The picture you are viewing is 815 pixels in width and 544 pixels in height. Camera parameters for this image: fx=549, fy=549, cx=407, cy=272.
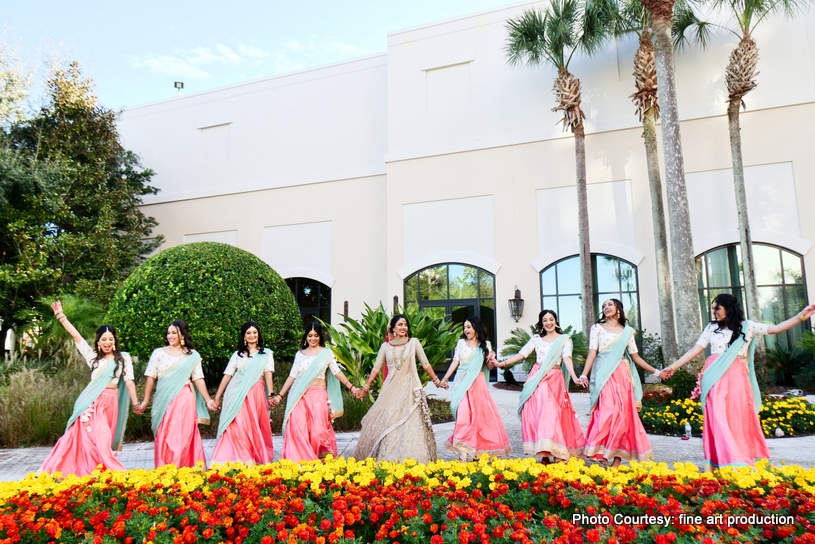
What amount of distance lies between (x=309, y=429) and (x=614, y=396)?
288 centimetres

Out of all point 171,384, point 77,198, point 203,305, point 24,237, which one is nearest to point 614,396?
point 171,384

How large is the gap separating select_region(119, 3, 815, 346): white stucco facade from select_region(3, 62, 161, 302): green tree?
271cm

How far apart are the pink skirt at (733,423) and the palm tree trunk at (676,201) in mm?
4855

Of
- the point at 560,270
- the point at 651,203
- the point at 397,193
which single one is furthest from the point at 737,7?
the point at 397,193

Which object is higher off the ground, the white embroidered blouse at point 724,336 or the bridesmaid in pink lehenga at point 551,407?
the white embroidered blouse at point 724,336

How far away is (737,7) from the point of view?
1173 cm

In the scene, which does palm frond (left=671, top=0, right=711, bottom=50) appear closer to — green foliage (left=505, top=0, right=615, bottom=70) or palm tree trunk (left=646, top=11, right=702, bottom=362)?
green foliage (left=505, top=0, right=615, bottom=70)

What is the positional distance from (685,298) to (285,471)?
25.8 feet

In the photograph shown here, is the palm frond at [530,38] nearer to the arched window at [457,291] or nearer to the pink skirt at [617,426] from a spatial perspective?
Answer: the arched window at [457,291]

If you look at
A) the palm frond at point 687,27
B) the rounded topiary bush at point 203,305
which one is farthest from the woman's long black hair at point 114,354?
the palm frond at point 687,27

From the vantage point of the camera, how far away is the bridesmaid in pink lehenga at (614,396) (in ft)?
16.4

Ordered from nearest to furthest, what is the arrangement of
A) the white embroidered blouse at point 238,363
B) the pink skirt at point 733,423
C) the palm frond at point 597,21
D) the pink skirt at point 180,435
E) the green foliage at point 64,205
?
the pink skirt at point 733,423 < the pink skirt at point 180,435 < the white embroidered blouse at point 238,363 < the palm frond at point 597,21 < the green foliage at point 64,205

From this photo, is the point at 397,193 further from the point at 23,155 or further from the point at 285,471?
the point at 285,471

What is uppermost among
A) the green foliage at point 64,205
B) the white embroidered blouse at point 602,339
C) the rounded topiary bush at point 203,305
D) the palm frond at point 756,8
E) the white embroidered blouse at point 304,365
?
the palm frond at point 756,8
